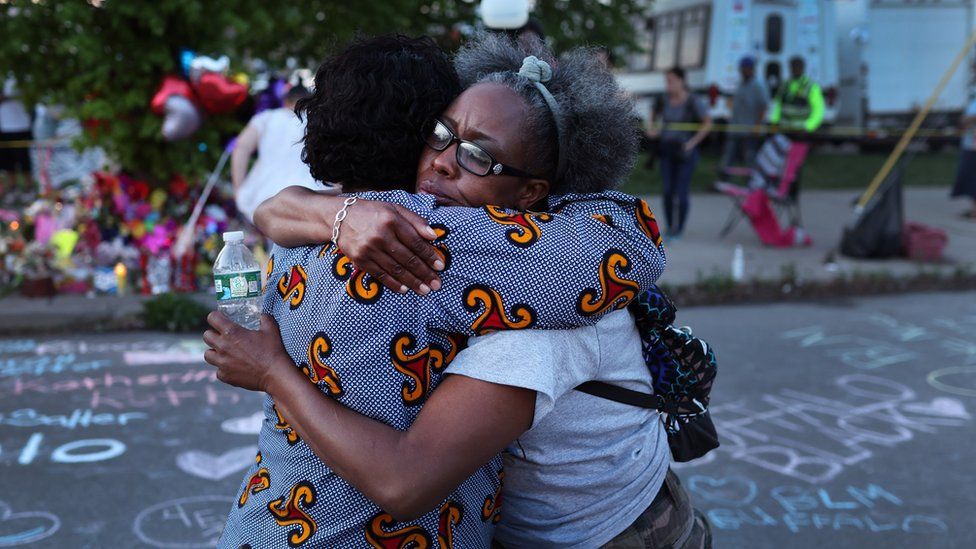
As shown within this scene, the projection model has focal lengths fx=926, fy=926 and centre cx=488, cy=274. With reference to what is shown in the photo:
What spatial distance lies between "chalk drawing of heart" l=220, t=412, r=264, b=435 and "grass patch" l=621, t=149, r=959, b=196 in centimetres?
898

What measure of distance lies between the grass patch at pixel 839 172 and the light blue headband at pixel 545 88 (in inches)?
442

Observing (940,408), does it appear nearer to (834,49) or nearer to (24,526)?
(24,526)

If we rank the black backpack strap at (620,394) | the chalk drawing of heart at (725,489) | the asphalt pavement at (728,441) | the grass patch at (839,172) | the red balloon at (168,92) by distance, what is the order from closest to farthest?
the black backpack strap at (620,394) < the asphalt pavement at (728,441) < the chalk drawing of heart at (725,489) < the red balloon at (168,92) < the grass patch at (839,172)

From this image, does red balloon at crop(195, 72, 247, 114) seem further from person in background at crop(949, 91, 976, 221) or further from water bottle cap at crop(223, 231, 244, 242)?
person in background at crop(949, 91, 976, 221)

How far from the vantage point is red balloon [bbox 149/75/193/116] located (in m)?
7.12

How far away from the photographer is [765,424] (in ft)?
14.8

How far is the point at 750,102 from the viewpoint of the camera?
535 inches

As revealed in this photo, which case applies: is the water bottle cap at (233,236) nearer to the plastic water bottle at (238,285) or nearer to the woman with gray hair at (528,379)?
the plastic water bottle at (238,285)

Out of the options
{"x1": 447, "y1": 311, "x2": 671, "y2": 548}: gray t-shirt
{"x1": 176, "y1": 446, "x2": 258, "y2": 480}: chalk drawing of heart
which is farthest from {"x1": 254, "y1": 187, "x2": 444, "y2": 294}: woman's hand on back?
{"x1": 176, "y1": 446, "x2": 258, "y2": 480}: chalk drawing of heart

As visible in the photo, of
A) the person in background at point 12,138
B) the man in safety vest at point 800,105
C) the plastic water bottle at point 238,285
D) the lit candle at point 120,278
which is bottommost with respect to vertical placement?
the lit candle at point 120,278

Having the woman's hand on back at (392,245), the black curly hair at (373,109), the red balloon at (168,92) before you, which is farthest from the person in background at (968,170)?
the woman's hand on back at (392,245)

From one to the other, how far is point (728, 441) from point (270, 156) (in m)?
3.23

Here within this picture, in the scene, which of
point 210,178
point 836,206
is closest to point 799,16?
point 836,206

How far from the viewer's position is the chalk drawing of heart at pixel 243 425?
4.31m
